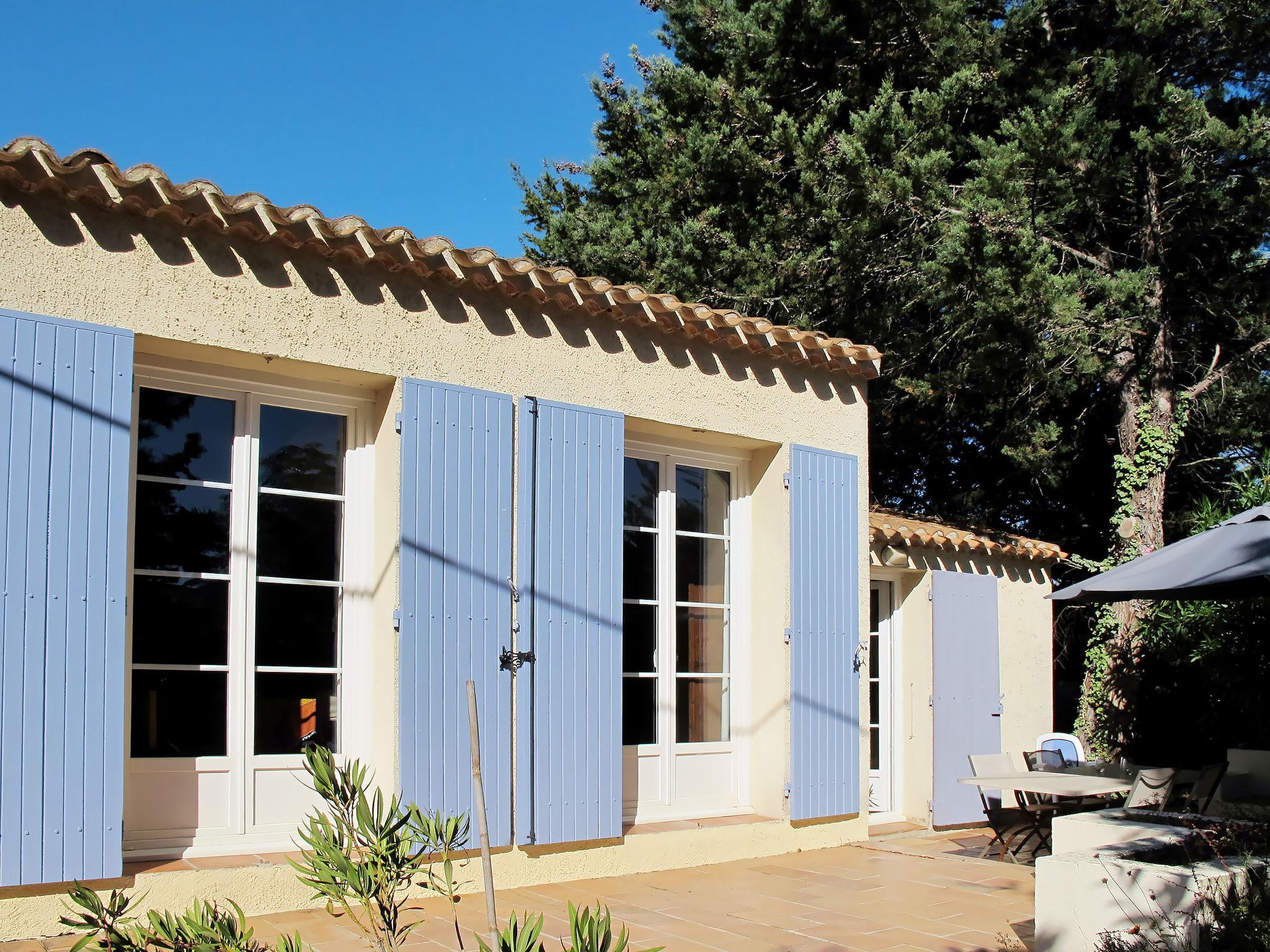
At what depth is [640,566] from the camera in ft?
23.6

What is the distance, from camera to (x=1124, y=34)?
36.2ft

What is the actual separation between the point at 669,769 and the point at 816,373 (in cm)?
286

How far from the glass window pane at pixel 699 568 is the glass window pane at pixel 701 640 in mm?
92

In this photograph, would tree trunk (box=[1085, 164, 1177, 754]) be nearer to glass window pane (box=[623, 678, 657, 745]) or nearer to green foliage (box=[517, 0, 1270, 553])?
green foliage (box=[517, 0, 1270, 553])

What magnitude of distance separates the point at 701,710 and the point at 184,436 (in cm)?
359

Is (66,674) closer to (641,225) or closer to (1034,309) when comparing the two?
(1034,309)

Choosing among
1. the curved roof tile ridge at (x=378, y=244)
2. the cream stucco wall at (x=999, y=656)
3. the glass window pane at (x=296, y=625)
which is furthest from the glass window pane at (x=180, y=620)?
the cream stucco wall at (x=999, y=656)

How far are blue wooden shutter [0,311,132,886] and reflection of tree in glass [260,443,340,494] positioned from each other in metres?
0.87

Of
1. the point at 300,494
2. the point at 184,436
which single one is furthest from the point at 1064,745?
the point at 184,436

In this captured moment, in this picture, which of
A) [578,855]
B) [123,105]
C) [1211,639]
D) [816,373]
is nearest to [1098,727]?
[1211,639]

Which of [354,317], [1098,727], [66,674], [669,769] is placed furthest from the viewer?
[1098,727]

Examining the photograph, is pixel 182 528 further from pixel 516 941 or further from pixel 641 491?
pixel 516 941

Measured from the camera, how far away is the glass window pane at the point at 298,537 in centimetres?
571

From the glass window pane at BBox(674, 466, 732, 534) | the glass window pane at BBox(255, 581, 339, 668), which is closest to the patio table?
the glass window pane at BBox(674, 466, 732, 534)
